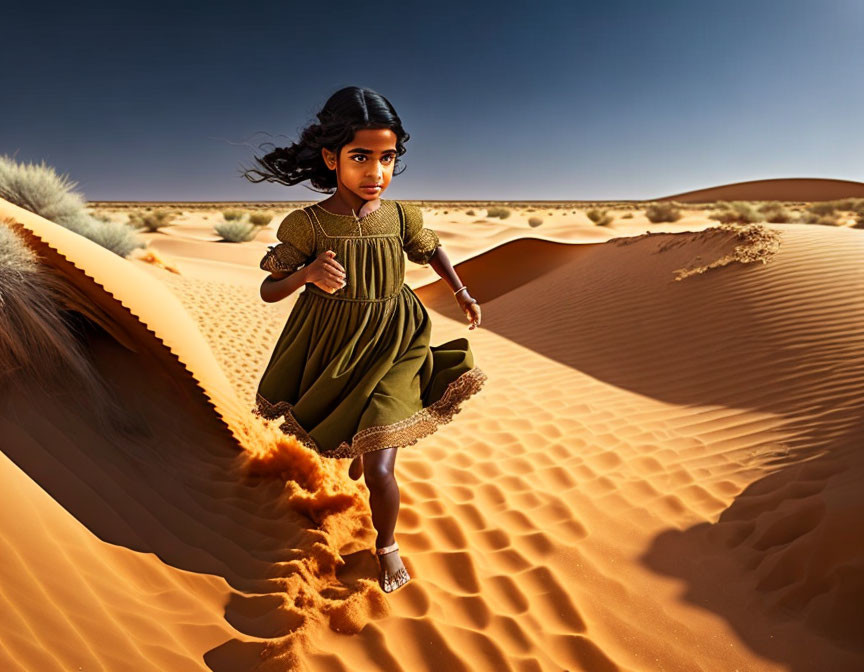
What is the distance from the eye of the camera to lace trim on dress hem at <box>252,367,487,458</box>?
2.09 metres

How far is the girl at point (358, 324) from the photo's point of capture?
2.12 meters

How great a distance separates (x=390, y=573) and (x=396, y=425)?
2.47ft

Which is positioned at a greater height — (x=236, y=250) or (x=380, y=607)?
(x=236, y=250)

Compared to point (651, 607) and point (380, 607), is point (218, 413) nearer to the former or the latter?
point (380, 607)

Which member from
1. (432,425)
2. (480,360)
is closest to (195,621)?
(432,425)

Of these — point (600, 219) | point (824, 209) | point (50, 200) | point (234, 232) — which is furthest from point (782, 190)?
point (50, 200)

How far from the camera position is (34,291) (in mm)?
3020

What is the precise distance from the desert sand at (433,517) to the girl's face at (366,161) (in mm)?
1690

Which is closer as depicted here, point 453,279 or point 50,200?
point 453,279

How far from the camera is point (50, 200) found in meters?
8.34

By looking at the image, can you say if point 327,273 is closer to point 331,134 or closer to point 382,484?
point 331,134

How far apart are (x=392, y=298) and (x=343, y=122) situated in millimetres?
731

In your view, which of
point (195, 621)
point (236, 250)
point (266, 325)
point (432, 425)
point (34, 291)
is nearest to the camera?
point (195, 621)

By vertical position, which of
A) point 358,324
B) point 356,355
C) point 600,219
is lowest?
point 356,355
